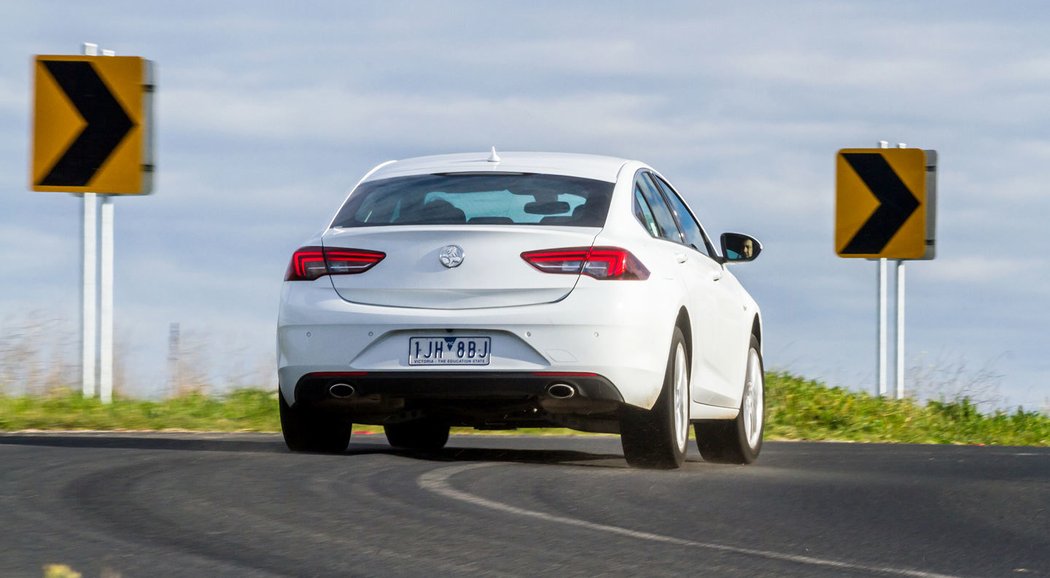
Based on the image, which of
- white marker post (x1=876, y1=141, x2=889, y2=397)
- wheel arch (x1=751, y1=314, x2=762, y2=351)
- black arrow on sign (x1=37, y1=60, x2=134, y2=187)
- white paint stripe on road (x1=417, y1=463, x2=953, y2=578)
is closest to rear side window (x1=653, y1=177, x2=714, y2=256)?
wheel arch (x1=751, y1=314, x2=762, y2=351)

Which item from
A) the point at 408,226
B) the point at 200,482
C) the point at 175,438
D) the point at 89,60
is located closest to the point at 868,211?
the point at 89,60

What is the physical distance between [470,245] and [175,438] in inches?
151

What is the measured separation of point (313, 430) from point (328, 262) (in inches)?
46.5

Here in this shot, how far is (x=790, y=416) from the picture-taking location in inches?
687

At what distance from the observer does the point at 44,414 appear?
43.5ft

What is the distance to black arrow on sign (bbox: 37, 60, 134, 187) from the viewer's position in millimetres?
14273

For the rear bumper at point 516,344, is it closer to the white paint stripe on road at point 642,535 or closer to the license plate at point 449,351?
the license plate at point 449,351

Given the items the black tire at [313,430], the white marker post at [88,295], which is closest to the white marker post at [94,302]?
the white marker post at [88,295]

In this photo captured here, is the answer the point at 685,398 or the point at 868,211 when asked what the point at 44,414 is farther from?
the point at 868,211

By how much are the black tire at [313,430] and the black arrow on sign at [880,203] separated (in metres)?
11.5

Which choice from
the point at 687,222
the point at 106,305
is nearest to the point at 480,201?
the point at 687,222

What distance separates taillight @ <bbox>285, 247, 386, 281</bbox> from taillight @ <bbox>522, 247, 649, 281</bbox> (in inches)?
32.8

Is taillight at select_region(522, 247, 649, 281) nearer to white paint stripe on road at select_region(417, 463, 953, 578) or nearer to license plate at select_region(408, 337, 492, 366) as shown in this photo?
license plate at select_region(408, 337, 492, 366)

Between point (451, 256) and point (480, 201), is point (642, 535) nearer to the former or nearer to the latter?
point (451, 256)
